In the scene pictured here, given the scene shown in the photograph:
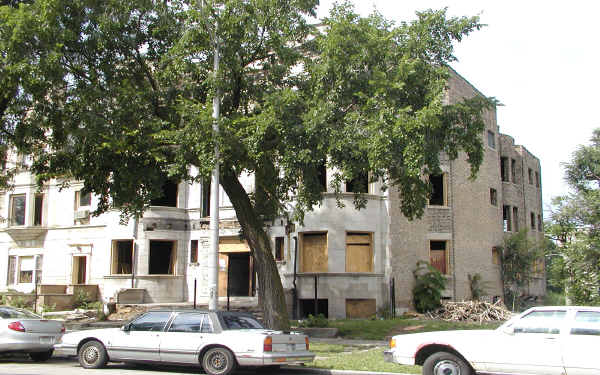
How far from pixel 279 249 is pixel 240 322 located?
45.9 feet

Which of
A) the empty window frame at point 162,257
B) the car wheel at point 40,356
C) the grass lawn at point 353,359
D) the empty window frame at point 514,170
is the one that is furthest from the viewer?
the empty window frame at point 514,170

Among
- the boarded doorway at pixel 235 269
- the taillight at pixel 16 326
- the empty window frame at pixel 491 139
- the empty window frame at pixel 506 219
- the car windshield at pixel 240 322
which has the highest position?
the empty window frame at pixel 491 139

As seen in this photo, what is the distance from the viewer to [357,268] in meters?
25.7

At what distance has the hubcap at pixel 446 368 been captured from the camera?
10375mm

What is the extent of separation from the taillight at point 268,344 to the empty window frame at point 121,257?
64.8 ft

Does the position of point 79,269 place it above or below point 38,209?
below

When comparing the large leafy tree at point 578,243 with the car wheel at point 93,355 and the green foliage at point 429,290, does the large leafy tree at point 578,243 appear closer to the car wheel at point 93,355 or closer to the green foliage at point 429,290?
the green foliage at point 429,290

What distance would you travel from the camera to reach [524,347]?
9.92 metres

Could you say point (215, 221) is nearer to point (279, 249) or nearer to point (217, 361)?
point (217, 361)

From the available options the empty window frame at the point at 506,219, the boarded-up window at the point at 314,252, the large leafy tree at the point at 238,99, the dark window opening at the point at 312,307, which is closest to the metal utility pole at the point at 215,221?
the large leafy tree at the point at 238,99

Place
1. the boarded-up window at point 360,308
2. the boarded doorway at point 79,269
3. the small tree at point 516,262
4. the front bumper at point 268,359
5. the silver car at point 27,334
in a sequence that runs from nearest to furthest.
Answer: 1. the front bumper at point 268,359
2. the silver car at point 27,334
3. the boarded-up window at point 360,308
4. the small tree at point 516,262
5. the boarded doorway at point 79,269

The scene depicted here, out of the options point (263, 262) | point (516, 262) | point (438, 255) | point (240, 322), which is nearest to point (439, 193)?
point (438, 255)

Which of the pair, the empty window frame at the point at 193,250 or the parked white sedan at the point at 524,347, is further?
the empty window frame at the point at 193,250

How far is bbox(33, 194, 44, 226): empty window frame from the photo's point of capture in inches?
1385
